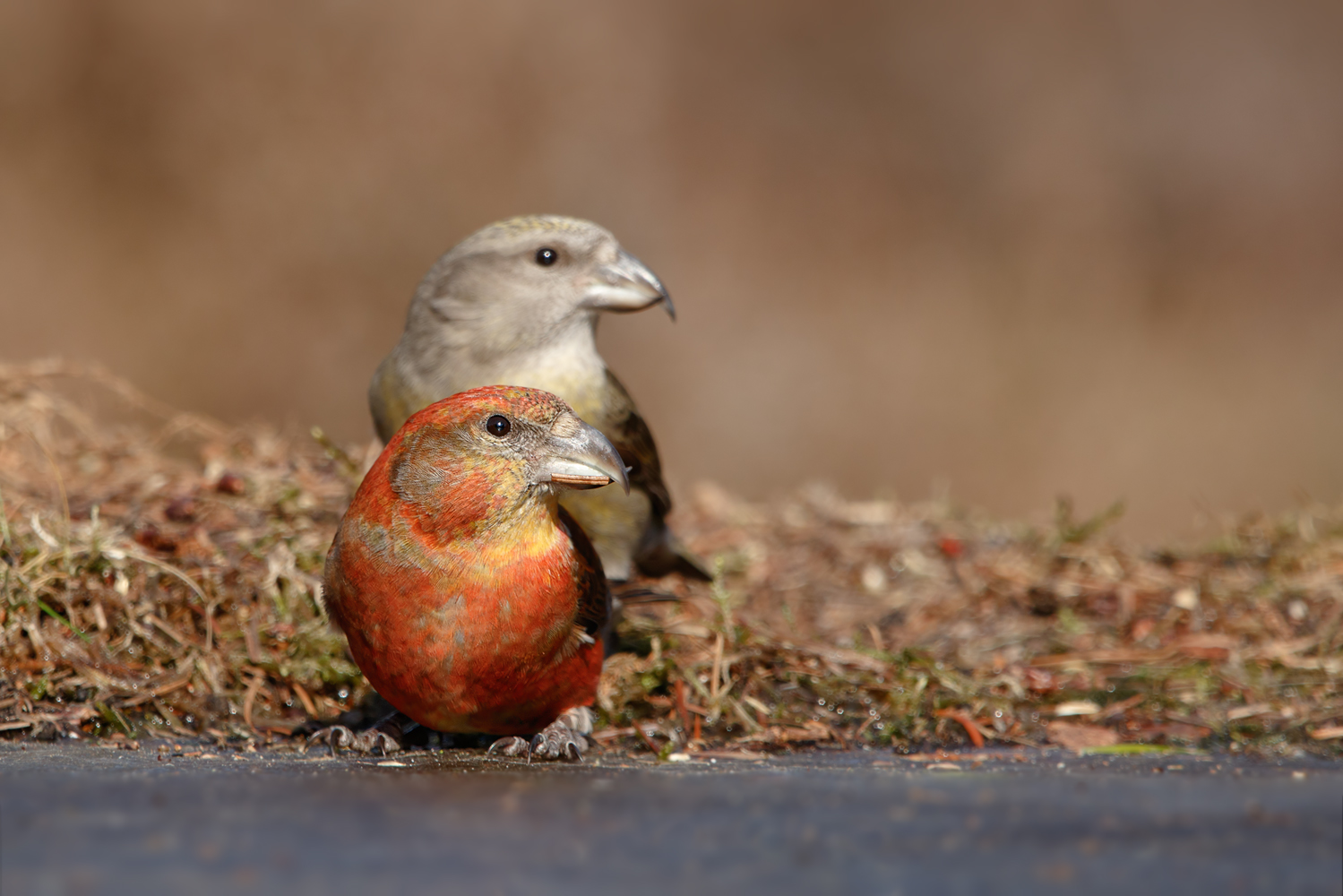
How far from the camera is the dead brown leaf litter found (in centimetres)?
359

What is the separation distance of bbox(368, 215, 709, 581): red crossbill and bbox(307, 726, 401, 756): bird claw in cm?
119

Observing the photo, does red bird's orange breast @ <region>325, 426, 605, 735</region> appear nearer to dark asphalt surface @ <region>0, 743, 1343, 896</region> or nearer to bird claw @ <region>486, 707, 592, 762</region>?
bird claw @ <region>486, 707, 592, 762</region>

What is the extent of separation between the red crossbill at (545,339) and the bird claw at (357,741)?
119cm

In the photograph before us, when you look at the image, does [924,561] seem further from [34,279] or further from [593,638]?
[34,279]

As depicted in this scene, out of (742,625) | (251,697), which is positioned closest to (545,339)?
(742,625)

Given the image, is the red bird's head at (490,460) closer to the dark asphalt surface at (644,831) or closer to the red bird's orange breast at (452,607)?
the red bird's orange breast at (452,607)

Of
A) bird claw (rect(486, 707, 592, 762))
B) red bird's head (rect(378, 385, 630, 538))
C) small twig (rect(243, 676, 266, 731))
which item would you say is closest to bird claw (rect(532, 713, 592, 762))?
bird claw (rect(486, 707, 592, 762))

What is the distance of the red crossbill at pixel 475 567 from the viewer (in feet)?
9.73

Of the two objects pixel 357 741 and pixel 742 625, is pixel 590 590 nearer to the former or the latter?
pixel 357 741

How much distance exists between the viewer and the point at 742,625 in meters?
4.11

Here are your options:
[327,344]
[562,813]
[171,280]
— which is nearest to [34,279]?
[171,280]

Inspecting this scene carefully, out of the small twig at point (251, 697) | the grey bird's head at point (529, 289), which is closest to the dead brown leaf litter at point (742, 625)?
the small twig at point (251, 697)

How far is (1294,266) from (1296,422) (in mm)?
1655

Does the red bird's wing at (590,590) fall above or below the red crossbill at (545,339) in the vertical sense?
below
